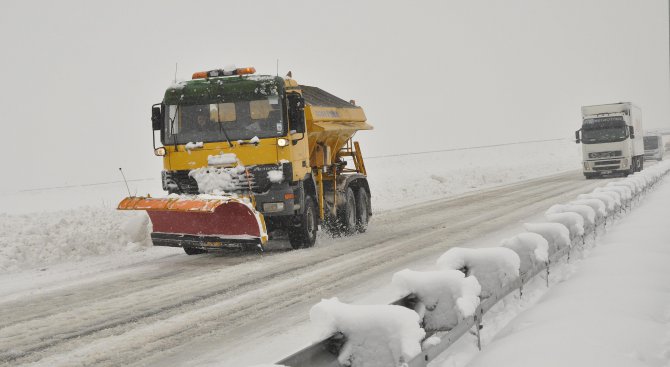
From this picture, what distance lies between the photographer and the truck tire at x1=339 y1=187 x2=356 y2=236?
13352mm

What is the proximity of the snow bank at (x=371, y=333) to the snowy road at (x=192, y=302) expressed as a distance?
1764mm

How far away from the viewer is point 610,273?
6.34 m

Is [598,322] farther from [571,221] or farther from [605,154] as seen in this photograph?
[605,154]

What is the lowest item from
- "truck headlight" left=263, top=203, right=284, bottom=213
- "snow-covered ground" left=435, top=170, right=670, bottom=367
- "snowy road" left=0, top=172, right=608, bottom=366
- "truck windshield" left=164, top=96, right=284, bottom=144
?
"snowy road" left=0, top=172, right=608, bottom=366

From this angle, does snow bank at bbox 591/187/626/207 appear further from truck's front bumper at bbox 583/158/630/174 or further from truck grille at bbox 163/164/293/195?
truck's front bumper at bbox 583/158/630/174

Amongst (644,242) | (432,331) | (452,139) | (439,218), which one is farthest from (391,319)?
(452,139)

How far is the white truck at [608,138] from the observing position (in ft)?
95.0

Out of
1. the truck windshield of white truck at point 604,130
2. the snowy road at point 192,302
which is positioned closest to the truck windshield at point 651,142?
the truck windshield of white truck at point 604,130

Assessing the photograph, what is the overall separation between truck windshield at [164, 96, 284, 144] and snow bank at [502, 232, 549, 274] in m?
5.44

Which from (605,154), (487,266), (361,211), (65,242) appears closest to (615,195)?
(361,211)

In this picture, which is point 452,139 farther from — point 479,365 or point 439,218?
point 479,365

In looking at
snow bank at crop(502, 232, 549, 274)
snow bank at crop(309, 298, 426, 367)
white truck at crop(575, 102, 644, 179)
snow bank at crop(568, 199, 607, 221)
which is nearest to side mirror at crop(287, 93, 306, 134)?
snow bank at crop(568, 199, 607, 221)

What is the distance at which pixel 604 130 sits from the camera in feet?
96.6

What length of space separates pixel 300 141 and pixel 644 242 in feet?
18.1
